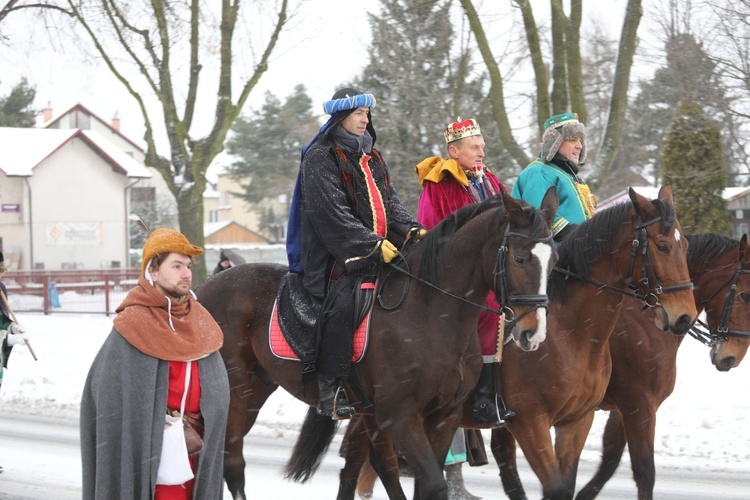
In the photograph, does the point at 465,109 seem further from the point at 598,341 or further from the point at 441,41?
the point at 598,341

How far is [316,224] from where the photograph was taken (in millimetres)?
5910

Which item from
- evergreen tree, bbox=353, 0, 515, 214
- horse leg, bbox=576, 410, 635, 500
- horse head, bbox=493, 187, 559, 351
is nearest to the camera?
horse head, bbox=493, 187, 559, 351

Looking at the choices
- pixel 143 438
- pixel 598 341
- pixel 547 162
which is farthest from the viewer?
pixel 547 162

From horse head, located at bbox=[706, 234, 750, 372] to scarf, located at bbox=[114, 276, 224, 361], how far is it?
13.3 ft

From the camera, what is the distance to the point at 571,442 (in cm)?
614

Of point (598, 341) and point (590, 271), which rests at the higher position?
point (590, 271)

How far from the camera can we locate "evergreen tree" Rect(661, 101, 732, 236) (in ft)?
59.8

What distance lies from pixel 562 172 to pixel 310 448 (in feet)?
9.04

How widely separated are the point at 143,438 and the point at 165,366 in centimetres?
31

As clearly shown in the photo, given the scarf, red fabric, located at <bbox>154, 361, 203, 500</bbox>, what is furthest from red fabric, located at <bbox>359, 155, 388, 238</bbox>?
red fabric, located at <bbox>154, 361, 203, 500</bbox>

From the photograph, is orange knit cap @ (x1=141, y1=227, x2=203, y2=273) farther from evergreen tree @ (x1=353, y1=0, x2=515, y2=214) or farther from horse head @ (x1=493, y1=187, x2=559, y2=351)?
evergreen tree @ (x1=353, y1=0, x2=515, y2=214)

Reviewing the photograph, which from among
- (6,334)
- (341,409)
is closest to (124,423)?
(341,409)

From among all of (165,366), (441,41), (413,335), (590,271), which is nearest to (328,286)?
(413,335)

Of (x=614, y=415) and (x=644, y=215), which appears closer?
(x=644, y=215)
